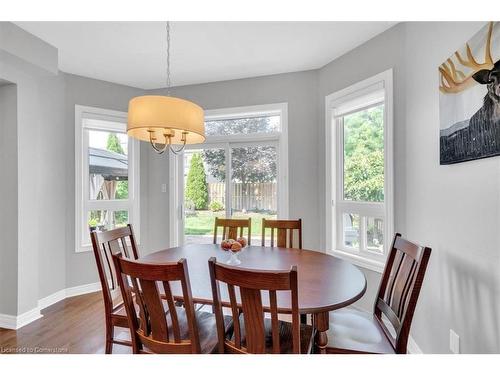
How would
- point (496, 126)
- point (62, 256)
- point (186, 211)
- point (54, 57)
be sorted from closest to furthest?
point (496, 126) → point (54, 57) → point (62, 256) → point (186, 211)

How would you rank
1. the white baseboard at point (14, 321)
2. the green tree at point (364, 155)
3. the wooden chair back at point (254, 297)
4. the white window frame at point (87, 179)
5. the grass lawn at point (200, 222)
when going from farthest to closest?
the grass lawn at point (200, 222) → the white window frame at point (87, 179) → the green tree at point (364, 155) → the white baseboard at point (14, 321) → the wooden chair back at point (254, 297)

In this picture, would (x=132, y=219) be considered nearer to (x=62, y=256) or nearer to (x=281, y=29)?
(x=62, y=256)

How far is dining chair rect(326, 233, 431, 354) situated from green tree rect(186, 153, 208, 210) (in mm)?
2343

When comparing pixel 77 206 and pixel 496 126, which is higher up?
pixel 496 126

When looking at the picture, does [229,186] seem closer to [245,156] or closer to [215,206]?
[215,206]

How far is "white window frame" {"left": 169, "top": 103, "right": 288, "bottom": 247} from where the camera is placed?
3.19m

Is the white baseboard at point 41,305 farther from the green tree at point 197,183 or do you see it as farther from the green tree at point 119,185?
the green tree at point 197,183

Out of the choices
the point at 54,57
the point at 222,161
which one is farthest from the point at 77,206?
the point at 222,161

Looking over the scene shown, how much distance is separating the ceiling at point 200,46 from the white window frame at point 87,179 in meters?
0.47

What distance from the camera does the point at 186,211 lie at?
3666mm

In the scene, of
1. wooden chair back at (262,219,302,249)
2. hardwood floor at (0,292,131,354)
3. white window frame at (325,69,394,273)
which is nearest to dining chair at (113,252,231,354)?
hardwood floor at (0,292,131,354)

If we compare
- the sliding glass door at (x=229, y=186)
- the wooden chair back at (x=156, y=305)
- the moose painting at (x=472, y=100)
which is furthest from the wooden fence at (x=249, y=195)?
the wooden chair back at (x=156, y=305)

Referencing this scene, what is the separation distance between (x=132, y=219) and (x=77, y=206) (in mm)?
655

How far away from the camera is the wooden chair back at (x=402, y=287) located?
125 centimetres
